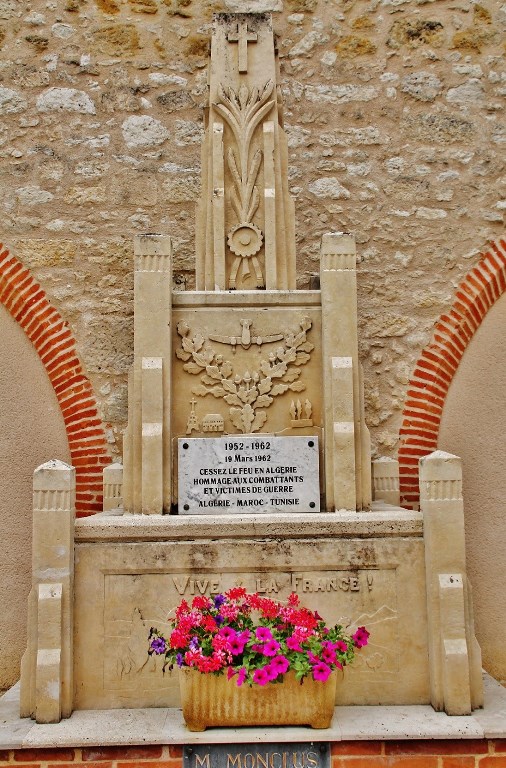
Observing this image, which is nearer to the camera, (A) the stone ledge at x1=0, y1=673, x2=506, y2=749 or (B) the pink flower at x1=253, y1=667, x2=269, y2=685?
(B) the pink flower at x1=253, y1=667, x2=269, y2=685

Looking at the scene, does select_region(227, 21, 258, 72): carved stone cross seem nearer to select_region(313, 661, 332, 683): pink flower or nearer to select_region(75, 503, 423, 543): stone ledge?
select_region(75, 503, 423, 543): stone ledge

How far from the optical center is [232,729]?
3.32m

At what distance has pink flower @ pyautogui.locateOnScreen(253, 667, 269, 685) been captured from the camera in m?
3.13

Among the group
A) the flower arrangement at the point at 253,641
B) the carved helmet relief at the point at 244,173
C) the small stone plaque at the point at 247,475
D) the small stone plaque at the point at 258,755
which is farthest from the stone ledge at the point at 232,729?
the carved helmet relief at the point at 244,173

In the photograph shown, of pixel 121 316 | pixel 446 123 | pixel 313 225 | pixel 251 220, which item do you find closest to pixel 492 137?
pixel 446 123

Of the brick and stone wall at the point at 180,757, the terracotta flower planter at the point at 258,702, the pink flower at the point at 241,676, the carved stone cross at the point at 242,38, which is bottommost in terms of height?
the brick and stone wall at the point at 180,757

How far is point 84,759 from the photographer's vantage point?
10.8ft

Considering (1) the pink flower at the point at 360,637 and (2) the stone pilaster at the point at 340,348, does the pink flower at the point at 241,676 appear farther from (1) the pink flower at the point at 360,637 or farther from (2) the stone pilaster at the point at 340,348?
(2) the stone pilaster at the point at 340,348

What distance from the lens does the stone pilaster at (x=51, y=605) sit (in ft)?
11.5

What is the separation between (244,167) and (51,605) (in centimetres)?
295

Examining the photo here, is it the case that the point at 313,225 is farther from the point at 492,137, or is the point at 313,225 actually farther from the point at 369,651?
the point at 369,651

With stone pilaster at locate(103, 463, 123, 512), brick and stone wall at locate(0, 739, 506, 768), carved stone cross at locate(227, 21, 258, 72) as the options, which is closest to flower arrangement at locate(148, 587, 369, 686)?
brick and stone wall at locate(0, 739, 506, 768)

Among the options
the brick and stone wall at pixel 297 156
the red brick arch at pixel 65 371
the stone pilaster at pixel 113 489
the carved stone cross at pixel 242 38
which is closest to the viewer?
the carved stone cross at pixel 242 38

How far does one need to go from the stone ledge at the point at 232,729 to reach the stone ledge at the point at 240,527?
0.85m
